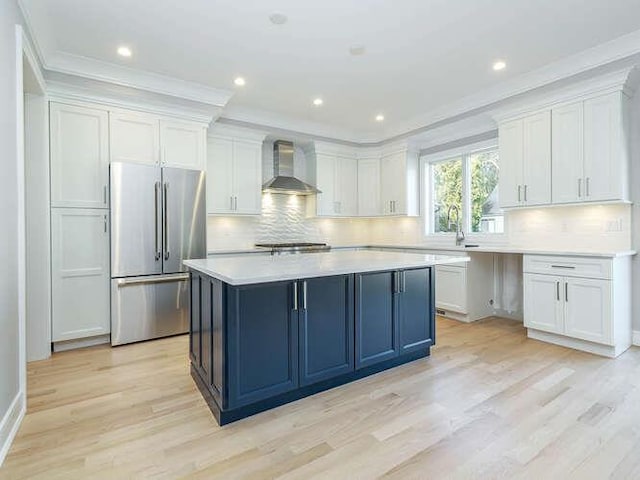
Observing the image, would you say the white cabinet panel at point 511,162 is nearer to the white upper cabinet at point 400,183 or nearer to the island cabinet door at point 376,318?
the white upper cabinet at point 400,183

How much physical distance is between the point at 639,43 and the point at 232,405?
164 inches

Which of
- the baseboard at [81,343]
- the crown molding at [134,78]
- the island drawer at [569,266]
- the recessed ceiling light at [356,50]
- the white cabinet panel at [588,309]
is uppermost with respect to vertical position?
the recessed ceiling light at [356,50]

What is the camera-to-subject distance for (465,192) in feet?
16.5

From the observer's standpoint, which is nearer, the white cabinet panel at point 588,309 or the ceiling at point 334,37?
the ceiling at point 334,37

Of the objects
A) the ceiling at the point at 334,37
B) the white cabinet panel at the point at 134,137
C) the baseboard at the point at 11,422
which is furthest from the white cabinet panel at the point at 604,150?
the baseboard at the point at 11,422

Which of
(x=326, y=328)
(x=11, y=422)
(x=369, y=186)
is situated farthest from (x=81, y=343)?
(x=369, y=186)

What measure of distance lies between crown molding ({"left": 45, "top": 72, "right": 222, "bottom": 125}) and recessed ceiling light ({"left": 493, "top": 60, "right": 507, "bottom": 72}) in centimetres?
301

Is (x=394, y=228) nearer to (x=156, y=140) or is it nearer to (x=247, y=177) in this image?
(x=247, y=177)

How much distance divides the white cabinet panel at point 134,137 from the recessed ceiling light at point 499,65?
3.58 meters

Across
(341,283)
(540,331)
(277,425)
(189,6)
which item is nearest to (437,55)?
(189,6)

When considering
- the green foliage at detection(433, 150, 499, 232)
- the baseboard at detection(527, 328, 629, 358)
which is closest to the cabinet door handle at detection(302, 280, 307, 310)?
the baseboard at detection(527, 328, 629, 358)

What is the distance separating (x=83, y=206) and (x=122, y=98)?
1195 millimetres

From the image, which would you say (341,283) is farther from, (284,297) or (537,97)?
(537,97)

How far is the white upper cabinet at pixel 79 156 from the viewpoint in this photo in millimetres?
3281
